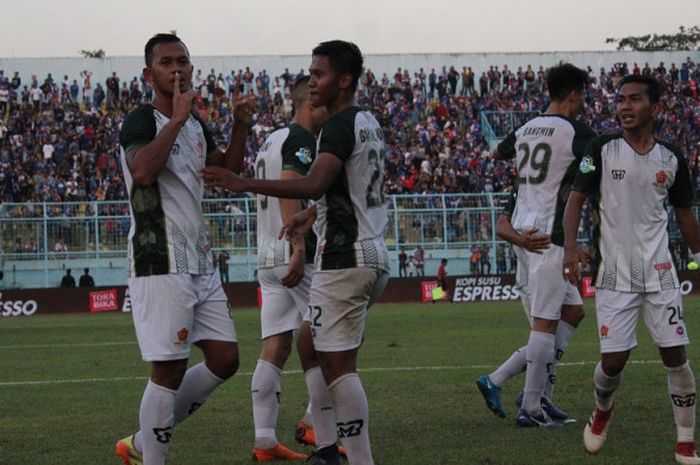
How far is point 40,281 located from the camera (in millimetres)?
39375

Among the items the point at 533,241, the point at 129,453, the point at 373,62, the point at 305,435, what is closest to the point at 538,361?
the point at 533,241

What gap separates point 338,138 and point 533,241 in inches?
126

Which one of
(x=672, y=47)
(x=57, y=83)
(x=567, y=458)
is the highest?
(x=672, y=47)

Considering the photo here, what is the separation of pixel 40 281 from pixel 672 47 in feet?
273

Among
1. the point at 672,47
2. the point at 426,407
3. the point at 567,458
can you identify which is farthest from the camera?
the point at 672,47

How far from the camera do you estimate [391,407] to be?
1154cm

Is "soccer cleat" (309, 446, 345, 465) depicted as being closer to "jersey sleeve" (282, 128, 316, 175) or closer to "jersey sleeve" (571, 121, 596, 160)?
"jersey sleeve" (282, 128, 316, 175)

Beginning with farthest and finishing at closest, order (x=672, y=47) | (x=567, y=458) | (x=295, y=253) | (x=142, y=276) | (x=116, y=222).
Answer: (x=672, y=47) < (x=116, y=222) < (x=567, y=458) < (x=295, y=253) < (x=142, y=276)

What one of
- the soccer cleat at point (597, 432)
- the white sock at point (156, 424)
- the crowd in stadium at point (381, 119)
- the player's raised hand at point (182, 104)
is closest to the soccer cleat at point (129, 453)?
the white sock at point (156, 424)

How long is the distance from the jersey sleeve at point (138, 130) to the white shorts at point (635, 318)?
3.24m

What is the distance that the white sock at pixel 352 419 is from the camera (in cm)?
713

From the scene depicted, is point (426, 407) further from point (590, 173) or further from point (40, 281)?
point (40, 281)

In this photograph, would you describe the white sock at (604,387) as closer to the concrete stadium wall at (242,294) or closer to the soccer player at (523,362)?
the soccer player at (523,362)

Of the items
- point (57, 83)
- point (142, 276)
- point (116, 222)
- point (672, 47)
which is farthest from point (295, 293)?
point (672, 47)
